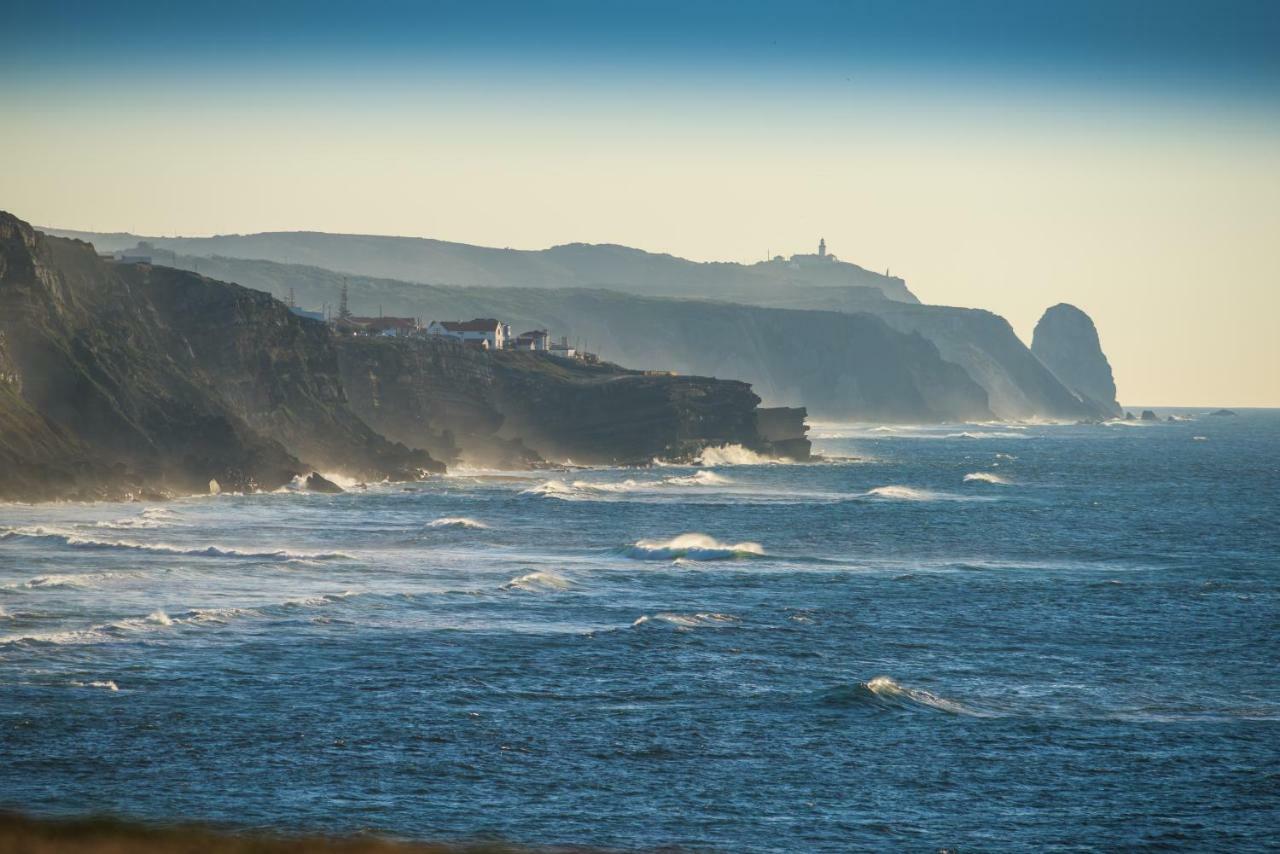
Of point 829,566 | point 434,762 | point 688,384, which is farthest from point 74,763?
point 688,384

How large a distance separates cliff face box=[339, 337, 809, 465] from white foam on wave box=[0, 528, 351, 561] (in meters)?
90.5

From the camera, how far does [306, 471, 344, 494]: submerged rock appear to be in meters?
127

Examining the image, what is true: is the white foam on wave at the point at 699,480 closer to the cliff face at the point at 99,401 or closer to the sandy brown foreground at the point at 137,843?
the cliff face at the point at 99,401

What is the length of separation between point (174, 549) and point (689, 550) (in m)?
26.7

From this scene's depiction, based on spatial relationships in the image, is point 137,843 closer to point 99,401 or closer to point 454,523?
point 454,523

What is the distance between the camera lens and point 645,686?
1806 inches

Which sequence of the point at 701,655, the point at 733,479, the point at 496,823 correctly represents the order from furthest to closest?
the point at 733,479 < the point at 701,655 < the point at 496,823

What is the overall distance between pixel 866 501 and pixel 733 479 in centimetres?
3377

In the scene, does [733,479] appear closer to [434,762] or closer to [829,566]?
[829,566]

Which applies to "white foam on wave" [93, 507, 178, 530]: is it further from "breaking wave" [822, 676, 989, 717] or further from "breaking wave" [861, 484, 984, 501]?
"breaking wave" [861, 484, 984, 501]

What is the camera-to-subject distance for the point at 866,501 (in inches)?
5025

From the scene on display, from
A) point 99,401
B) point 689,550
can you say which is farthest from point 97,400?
point 689,550

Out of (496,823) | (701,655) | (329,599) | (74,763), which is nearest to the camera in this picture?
(496,823)

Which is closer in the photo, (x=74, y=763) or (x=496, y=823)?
(x=496, y=823)
